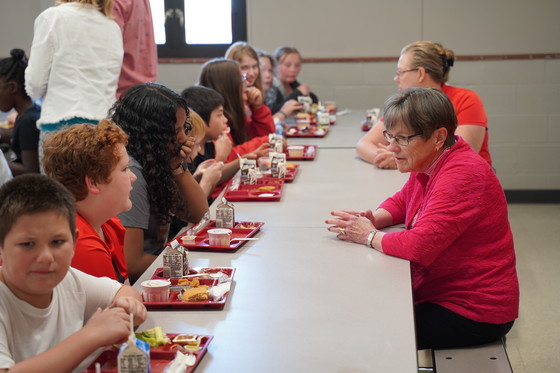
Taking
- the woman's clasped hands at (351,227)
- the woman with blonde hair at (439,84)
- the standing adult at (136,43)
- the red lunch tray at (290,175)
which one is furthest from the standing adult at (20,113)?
the woman's clasped hands at (351,227)

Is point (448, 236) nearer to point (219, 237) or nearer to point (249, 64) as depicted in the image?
point (219, 237)

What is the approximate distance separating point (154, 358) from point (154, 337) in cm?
8

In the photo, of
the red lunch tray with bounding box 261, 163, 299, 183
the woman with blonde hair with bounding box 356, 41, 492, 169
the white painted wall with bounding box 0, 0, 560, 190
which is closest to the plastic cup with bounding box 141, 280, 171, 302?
the red lunch tray with bounding box 261, 163, 299, 183

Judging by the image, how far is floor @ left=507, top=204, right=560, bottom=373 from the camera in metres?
3.31

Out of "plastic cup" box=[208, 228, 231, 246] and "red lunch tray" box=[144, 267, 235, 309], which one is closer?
"red lunch tray" box=[144, 267, 235, 309]

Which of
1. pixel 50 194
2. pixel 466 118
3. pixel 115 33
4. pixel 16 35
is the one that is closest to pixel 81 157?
pixel 50 194

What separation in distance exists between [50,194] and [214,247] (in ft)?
3.13

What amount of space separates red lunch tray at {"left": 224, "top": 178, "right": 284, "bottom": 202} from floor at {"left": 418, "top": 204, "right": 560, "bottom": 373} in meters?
0.99

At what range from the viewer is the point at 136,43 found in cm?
395

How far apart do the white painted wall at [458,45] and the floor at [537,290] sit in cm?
60

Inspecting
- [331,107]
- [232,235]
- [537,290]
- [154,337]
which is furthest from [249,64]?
[154,337]

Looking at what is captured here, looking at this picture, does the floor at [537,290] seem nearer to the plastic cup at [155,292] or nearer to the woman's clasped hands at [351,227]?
the woman's clasped hands at [351,227]

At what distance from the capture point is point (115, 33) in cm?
363

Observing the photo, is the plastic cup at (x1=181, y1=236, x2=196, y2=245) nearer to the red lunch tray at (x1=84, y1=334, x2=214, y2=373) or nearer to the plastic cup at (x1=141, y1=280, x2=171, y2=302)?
the plastic cup at (x1=141, y1=280, x2=171, y2=302)
